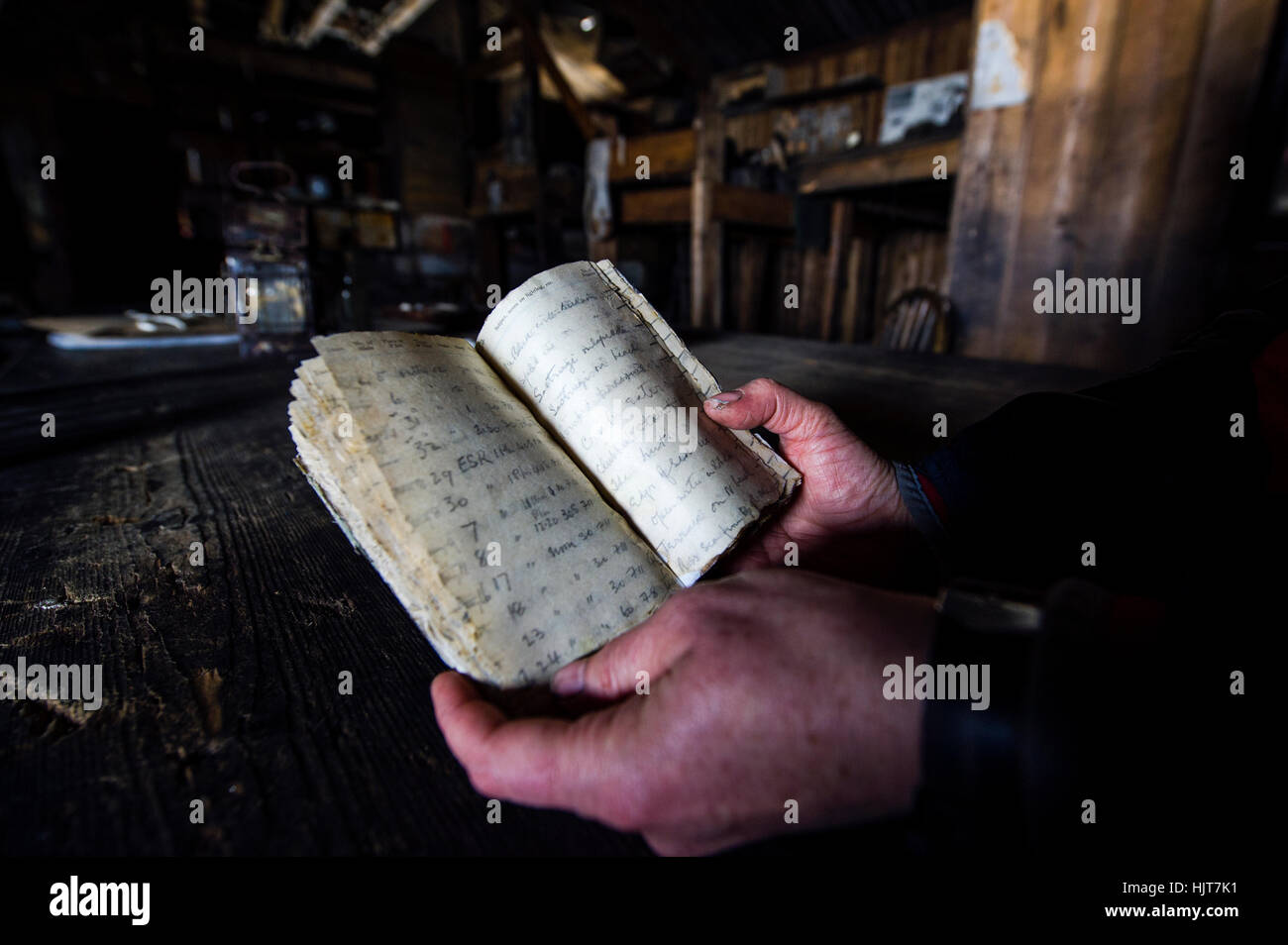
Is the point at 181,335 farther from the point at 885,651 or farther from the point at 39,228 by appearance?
the point at 39,228

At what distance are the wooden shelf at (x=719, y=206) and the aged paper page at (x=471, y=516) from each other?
3619mm

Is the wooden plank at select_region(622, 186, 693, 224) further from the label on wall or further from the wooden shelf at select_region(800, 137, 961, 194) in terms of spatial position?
the label on wall

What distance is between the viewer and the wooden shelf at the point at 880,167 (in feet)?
10.8

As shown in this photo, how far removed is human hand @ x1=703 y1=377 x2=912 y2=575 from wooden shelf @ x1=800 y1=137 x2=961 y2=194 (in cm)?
321

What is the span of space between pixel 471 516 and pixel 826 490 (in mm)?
500

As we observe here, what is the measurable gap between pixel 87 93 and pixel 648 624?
7.91m

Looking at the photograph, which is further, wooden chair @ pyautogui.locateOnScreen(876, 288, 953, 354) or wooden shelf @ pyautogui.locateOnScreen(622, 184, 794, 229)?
wooden shelf @ pyautogui.locateOnScreen(622, 184, 794, 229)

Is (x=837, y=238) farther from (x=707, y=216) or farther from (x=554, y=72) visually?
(x=554, y=72)

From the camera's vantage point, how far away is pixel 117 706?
1.57 ft

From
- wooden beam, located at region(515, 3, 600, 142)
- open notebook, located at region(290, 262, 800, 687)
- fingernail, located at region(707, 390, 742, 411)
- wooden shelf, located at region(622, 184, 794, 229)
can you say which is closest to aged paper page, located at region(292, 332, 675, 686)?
open notebook, located at region(290, 262, 800, 687)

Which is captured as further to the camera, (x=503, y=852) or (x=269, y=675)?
(x=269, y=675)

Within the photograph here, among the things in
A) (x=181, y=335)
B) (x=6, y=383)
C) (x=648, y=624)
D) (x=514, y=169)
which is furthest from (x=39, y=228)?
(x=648, y=624)

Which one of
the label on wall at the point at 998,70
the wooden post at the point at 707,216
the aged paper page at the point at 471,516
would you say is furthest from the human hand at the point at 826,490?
the wooden post at the point at 707,216

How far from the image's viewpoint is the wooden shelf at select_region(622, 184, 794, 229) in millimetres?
3826
